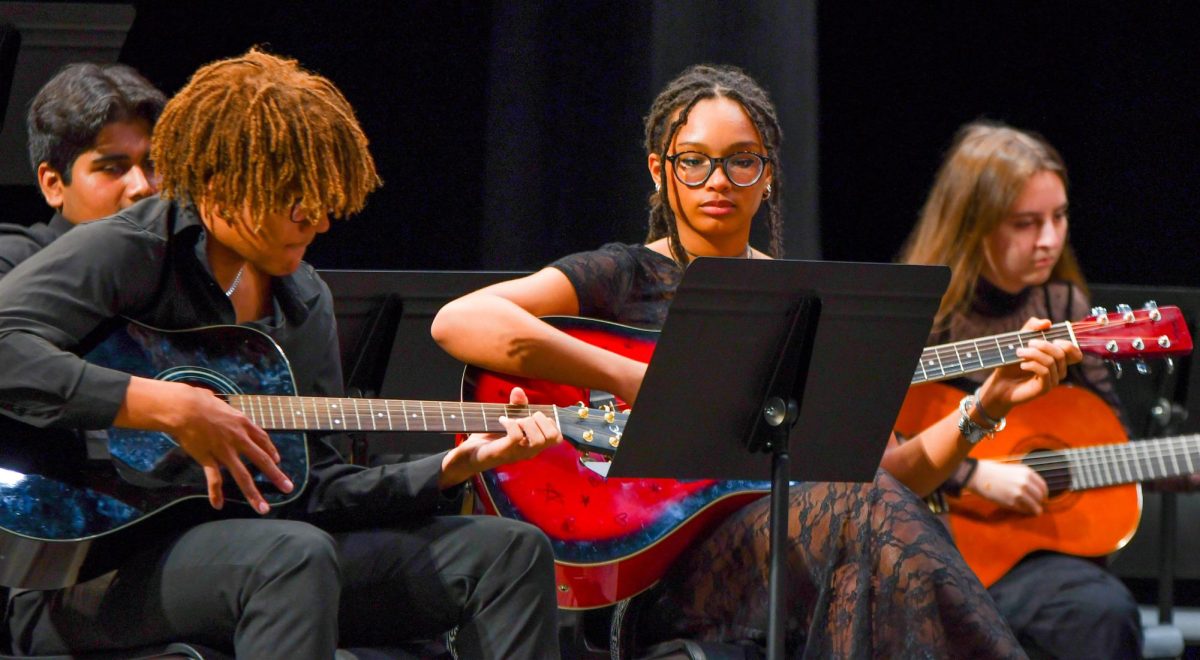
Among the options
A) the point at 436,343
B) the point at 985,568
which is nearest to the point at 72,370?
the point at 436,343

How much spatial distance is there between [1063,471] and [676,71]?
157 centimetres

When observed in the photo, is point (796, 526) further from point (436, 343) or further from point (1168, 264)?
point (1168, 264)

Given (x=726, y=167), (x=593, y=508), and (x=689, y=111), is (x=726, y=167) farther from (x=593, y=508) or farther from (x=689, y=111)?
(x=593, y=508)

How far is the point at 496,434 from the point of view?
2.62m

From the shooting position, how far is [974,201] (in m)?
3.70

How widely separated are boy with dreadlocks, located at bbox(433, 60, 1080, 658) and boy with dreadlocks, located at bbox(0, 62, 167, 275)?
81cm

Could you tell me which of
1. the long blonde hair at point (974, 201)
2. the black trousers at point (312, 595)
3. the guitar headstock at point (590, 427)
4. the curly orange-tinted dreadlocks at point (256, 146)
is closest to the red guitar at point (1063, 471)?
the long blonde hair at point (974, 201)

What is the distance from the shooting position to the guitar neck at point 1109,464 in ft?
11.6

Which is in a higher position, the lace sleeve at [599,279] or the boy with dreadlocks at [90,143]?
the boy with dreadlocks at [90,143]

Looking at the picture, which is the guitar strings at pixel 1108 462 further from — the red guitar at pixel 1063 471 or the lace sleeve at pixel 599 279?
the lace sleeve at pixel 599 279

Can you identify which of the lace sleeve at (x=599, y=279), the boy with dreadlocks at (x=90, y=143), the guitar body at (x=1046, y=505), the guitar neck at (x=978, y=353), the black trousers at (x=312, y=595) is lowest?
the guitar body at (x=1046, y=505)

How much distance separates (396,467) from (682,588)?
64 cm

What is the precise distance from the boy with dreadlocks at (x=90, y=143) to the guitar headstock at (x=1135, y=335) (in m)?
2.09

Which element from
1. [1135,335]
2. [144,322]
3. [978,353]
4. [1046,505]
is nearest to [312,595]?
[144,322]
